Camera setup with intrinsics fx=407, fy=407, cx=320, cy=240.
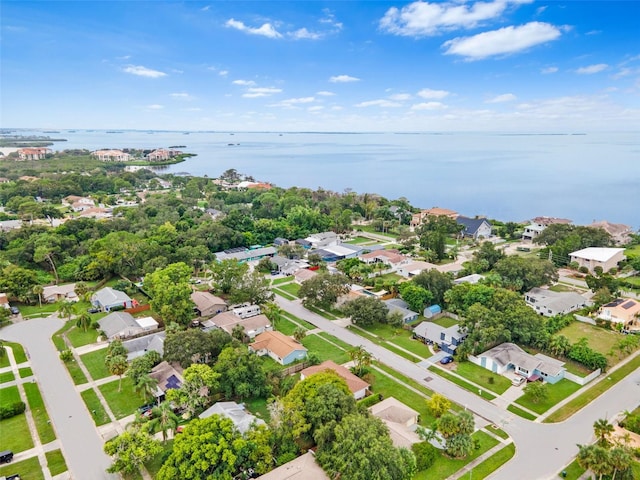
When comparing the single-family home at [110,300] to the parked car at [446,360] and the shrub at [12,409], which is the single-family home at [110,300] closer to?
the shrub at [12,409]

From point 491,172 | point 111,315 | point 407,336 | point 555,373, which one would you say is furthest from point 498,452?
point 491,172

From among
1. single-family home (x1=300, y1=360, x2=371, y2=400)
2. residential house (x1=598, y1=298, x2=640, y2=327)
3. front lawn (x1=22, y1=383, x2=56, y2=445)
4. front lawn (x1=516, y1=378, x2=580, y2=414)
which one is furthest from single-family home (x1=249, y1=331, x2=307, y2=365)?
residential house (x1=598, y1=298, x2=640, y2=327)

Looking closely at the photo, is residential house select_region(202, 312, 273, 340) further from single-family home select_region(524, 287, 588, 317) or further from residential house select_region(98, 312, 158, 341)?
single-family home select_region(524, 287, 588, 317)

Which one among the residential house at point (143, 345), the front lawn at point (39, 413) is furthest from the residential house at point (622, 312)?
the front lawn at point (39, 413)

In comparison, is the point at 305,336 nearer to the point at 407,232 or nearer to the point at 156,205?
the point at 407,232

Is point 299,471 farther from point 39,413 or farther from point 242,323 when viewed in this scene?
point 242,323
